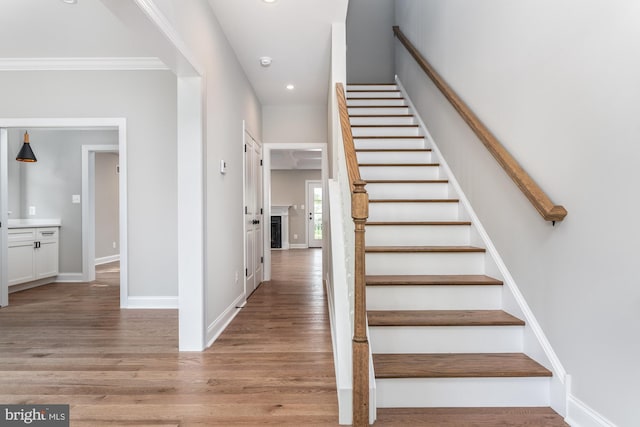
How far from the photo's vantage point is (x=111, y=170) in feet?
23.2

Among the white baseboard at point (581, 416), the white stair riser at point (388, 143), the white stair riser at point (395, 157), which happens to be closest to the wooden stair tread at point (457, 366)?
the white baseboard at point (581, 416)

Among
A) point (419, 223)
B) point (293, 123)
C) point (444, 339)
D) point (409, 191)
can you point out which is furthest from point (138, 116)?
point (444, 339)

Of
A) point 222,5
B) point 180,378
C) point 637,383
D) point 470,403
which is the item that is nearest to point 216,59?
point 222,5

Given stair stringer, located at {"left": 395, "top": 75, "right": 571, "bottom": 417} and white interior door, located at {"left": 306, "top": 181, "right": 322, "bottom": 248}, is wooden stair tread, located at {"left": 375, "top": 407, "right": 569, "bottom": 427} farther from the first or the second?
white interior door, located at {"left": 306, "top": 181, "right": 322, "bottom": 248}

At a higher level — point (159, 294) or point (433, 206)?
point (433, 206)

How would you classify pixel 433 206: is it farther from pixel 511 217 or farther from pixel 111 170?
pixel 111 170

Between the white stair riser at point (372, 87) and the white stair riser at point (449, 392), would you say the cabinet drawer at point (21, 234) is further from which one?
the white stair riser at point (449, 392)

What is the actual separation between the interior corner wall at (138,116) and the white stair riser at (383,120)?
7.08 feet

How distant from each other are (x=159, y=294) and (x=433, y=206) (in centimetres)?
310

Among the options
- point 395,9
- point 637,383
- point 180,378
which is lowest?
point 180,378

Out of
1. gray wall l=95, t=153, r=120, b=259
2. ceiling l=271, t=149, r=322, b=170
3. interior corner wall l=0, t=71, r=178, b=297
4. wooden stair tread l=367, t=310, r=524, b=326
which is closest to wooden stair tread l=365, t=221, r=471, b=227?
wooden stair tread l=367, t=310, r=524, b=326

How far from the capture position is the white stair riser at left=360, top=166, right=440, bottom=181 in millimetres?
3254

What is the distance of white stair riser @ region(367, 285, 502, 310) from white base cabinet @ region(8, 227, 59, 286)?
4.85m

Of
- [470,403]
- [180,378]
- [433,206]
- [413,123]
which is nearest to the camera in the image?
[470,403]
